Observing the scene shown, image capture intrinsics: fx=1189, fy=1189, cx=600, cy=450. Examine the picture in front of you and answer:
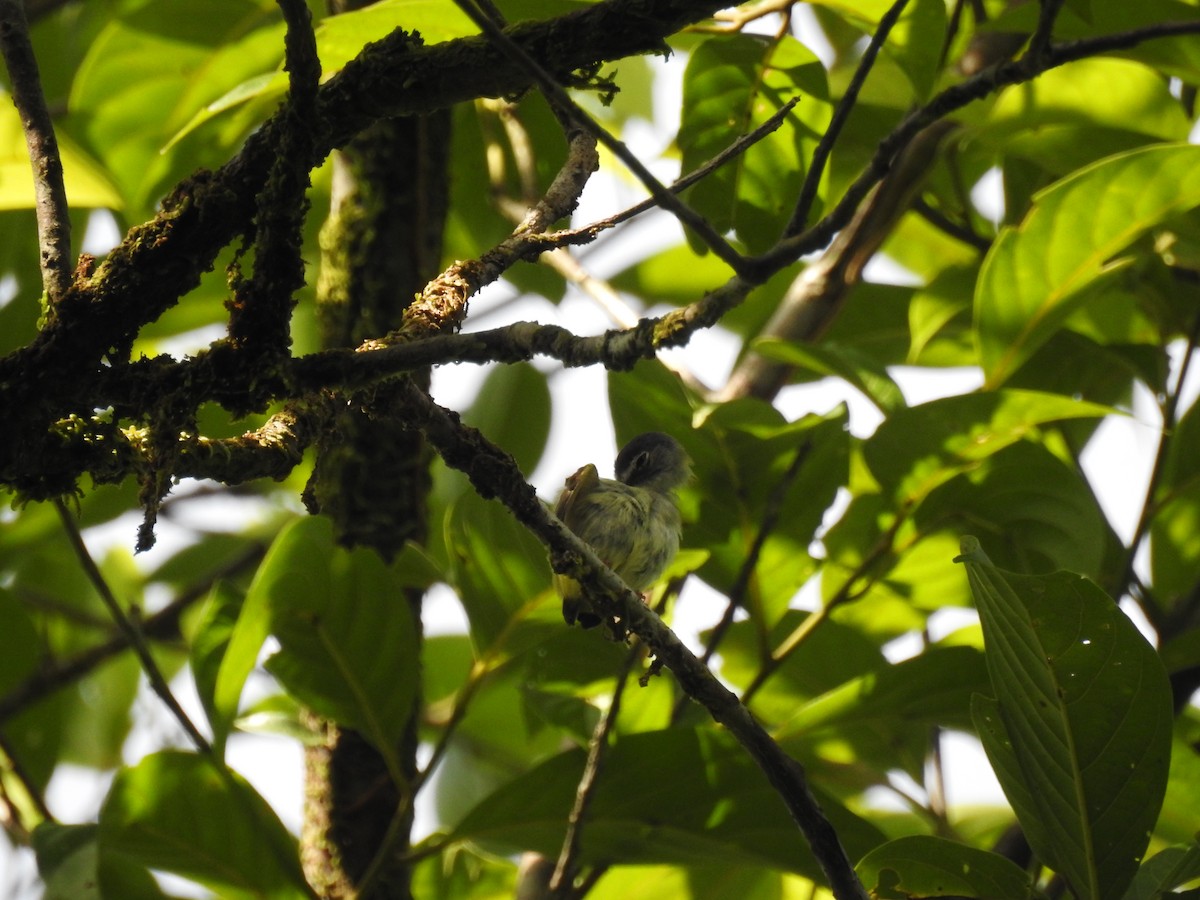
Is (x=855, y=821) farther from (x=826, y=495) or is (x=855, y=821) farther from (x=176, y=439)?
(x=176, y=439)

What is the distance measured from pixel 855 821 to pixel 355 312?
5.77 feet

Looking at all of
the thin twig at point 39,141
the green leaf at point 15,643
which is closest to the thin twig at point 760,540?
the thin twig at point 39,141

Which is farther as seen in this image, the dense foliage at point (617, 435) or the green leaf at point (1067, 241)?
the green leaf at point (1067, 241)

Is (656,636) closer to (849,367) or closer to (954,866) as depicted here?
(954,866)

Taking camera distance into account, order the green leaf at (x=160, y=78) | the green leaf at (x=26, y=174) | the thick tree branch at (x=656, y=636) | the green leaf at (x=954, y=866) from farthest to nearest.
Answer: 1. the green leaf at (x=160, y=78)
2. the green leaf at (x=26, y=174)
3. the green leaf at (x=954, y=866)
4. the thick tree branch at (x=656, y=636)

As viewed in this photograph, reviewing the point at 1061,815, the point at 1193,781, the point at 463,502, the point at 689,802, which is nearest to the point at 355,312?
the point at 463,502

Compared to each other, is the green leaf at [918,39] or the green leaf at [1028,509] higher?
the green leaf at [918,39]

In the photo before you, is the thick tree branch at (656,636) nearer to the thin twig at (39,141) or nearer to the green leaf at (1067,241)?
the thin twig at (39,141)

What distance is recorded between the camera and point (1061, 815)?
1.92 metres

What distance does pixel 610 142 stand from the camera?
1.25 m

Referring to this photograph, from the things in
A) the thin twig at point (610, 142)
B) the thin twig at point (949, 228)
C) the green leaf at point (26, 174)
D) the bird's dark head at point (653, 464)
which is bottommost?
the thin twig at point (610, 142)

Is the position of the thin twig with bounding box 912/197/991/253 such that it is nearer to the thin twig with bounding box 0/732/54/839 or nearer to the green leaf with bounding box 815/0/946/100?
the green leaf with bounding box 815/0/946/100

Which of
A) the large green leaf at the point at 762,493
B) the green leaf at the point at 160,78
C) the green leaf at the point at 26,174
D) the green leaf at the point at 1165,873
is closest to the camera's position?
the green leaf at the point at 1165,873

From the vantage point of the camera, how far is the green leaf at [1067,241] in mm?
2658
